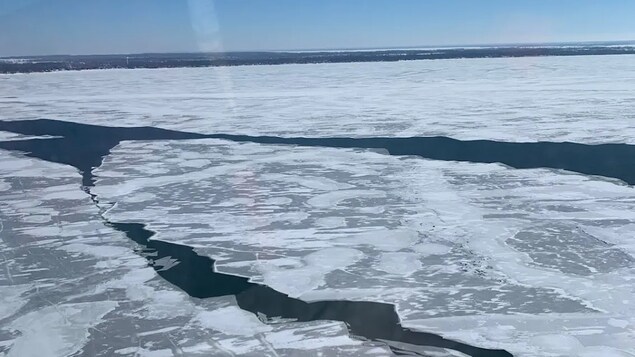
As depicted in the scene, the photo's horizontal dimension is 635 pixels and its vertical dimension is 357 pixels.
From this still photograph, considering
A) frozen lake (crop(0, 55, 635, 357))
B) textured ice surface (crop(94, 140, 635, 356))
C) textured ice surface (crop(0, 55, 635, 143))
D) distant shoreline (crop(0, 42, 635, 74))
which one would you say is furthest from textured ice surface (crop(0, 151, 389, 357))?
distant shoreline (crop(0, 42, 635, 74))

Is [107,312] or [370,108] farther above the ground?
[370,108]

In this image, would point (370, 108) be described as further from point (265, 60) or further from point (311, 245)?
point (265, 60)

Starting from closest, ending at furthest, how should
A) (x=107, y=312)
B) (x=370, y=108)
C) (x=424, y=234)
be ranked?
(x=107, y=312) < (x=424, y=234) < (x=370, y=108)

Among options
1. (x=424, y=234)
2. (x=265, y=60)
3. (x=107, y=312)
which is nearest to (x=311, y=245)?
(x=424, y=234)

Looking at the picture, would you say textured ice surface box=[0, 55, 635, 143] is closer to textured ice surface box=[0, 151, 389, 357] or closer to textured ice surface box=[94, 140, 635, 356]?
textured ice surface box=[94, 140, 635, 356]

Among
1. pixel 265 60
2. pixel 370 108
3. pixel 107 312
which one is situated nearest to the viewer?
pixel 107 312

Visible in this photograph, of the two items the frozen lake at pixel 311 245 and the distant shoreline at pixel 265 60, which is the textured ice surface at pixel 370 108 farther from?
the distant shoreline at pixel 265 60
